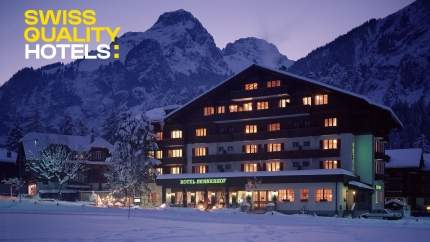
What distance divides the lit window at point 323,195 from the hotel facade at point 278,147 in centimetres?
11

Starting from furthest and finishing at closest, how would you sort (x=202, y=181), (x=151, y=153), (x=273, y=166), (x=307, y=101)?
(x=151, y=153) < (x=202, y=181) < (x=273, y=166) < (x=307, y=101)

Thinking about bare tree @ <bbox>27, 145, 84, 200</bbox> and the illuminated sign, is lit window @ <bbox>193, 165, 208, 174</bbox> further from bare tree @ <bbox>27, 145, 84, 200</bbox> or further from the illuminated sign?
bare tree @ <bbox>27, 145, 84, 200</bbox>

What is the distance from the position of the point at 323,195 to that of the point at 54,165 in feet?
148

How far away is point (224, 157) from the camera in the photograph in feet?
245

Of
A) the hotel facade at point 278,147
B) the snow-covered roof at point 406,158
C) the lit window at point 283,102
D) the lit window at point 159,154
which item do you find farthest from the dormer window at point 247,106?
the snow-covered roof at point 406,158

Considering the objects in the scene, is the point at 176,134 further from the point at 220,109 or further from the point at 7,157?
the point at 7,157

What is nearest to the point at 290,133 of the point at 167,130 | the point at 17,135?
the point at 167,130

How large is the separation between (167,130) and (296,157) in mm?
22332

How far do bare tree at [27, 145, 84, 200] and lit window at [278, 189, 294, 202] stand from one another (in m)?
32.6

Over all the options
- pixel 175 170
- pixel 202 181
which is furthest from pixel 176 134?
pixel 202 181

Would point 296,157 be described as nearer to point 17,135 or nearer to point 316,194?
point 316,194

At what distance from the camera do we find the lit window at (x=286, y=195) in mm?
65250

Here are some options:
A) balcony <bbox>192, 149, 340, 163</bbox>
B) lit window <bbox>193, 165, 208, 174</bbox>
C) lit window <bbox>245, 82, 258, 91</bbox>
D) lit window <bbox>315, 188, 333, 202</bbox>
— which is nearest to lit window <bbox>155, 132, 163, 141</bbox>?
balcony <bbox>192, 149, 340, 163</bbox>

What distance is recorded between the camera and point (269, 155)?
232ft
